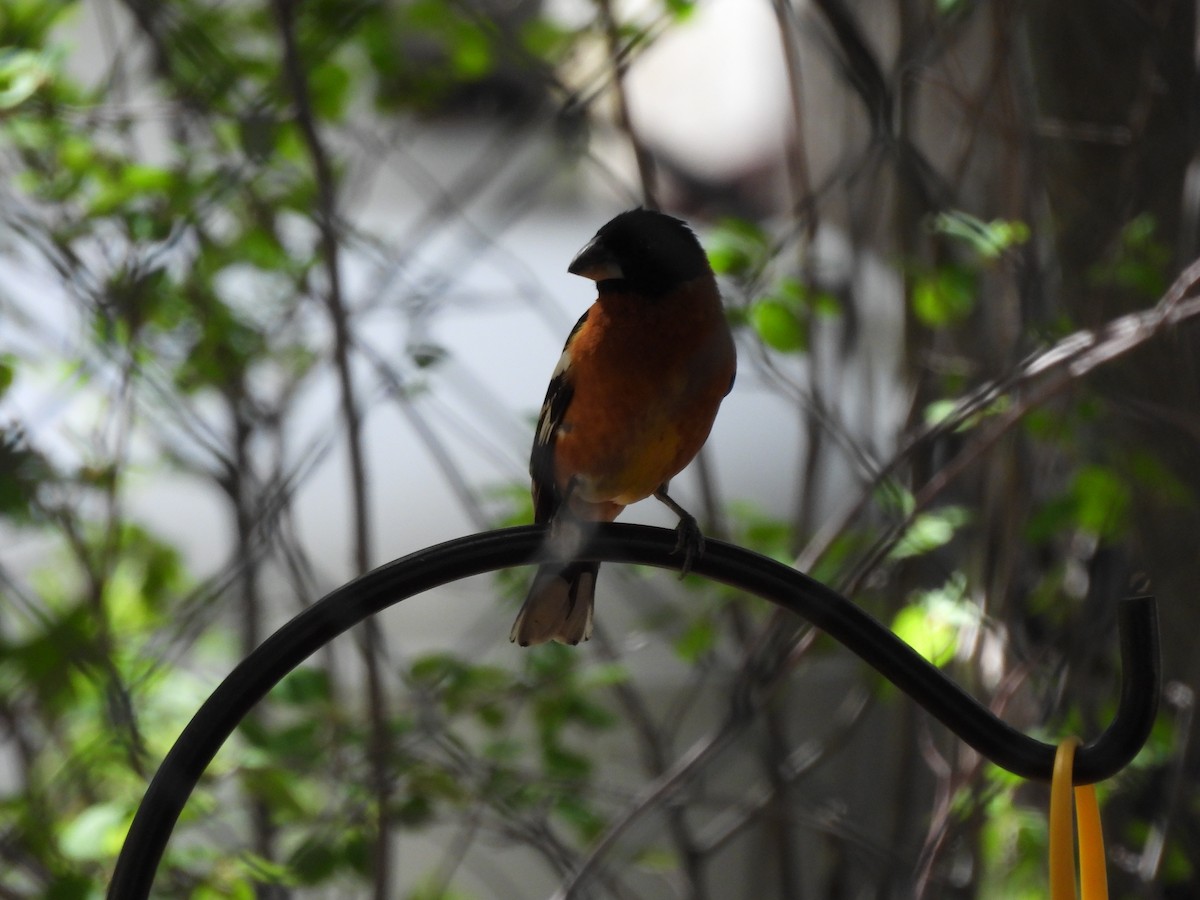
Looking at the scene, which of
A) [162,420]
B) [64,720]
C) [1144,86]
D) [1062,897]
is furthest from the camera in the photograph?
[64,720]

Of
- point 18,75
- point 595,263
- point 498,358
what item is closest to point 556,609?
point 595,263

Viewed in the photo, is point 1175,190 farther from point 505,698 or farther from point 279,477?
point 279,477

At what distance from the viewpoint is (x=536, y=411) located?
1.62 metres

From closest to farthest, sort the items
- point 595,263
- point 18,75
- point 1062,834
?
point 1062,834, point 595,263, point 18,75

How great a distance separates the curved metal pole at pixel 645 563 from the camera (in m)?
0.62

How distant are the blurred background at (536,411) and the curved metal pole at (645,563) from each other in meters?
0.59

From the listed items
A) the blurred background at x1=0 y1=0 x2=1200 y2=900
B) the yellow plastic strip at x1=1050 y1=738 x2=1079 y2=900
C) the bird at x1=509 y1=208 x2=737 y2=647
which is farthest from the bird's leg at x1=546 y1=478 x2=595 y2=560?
the blurred background at x1=0 y1=0 x2=1200 y2=900

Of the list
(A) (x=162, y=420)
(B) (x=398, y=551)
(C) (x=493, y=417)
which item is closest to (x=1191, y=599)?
(C) (x=493, y=417)

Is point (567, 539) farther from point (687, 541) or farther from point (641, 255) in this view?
point (641, 255)

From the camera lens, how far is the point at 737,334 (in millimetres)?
1564

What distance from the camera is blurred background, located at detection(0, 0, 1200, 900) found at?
4.65 feet

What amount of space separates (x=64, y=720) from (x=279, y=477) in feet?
2.30

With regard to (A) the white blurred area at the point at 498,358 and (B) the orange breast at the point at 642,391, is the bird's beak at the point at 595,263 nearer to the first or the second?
(B) the orange breast at the point at 642,391

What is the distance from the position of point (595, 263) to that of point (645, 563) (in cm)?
35
